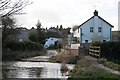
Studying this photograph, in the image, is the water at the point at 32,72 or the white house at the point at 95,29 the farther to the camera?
the white house at the point at 95,29

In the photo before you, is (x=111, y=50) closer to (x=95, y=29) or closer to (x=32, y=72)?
(x=32, y=72)

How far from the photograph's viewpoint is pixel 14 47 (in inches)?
2025

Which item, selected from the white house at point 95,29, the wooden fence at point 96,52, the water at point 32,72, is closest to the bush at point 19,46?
the wooden fence at point 96,52

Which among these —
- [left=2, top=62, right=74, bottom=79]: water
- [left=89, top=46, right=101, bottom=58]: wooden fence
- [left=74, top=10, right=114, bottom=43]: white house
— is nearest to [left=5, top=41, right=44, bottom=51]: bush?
[left=89, top=46, right=101, bottom=58]: wooden fence

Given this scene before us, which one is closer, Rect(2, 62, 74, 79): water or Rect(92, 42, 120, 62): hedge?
Rect(2, 62, 74, 79): water

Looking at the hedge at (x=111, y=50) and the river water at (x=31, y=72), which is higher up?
the hedge at (x=111, y=50)

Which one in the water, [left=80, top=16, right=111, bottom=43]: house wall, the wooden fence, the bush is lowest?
the water

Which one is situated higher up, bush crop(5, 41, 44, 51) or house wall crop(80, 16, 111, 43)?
house wall crop(80, 16, 111, 43)

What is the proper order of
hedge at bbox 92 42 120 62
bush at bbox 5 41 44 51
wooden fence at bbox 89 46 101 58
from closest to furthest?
hedge at bbox 92 42 120 62 → wooden fence at bbox 89 46 101 58 → bush at bbox 5 41 44 51

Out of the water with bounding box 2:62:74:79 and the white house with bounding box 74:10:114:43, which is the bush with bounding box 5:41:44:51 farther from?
the water with bounding box 2:62:74:79

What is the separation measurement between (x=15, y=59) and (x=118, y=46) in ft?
45.2

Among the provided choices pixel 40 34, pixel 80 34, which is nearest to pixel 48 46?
pixel 40 34

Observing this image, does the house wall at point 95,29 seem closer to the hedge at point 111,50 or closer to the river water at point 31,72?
the hedge at point 111,50

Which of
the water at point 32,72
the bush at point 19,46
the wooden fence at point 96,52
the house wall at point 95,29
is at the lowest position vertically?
the water at point 32,72
